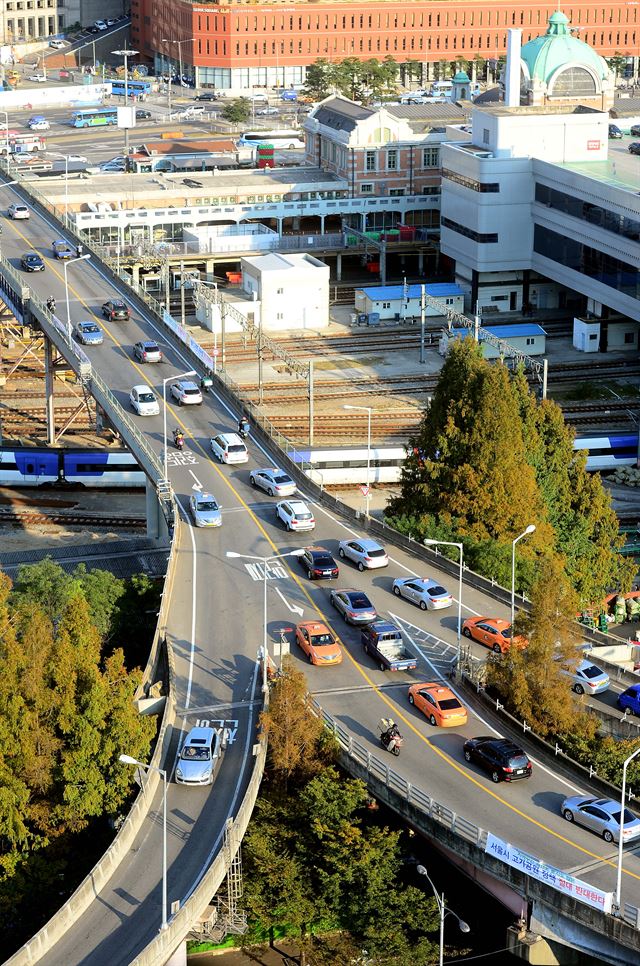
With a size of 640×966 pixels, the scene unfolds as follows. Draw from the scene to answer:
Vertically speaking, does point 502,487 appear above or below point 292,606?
above

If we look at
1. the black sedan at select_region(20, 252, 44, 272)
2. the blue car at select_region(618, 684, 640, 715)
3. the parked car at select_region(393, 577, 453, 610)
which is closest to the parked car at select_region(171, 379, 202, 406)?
the parked car at select_region(393, 577, 453, 610)

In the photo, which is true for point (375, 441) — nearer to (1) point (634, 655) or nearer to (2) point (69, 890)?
(1) point (634, 655)

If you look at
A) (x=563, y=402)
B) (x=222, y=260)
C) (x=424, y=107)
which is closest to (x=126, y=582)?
(x=563, y=402)

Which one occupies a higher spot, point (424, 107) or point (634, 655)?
point (424, 107)

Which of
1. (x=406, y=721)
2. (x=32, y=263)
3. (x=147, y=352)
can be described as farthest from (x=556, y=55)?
(x=406, y=721)

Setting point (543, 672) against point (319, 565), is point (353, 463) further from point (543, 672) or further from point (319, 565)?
point (543, 672)

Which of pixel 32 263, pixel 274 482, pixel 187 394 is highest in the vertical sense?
pixel 32 263
